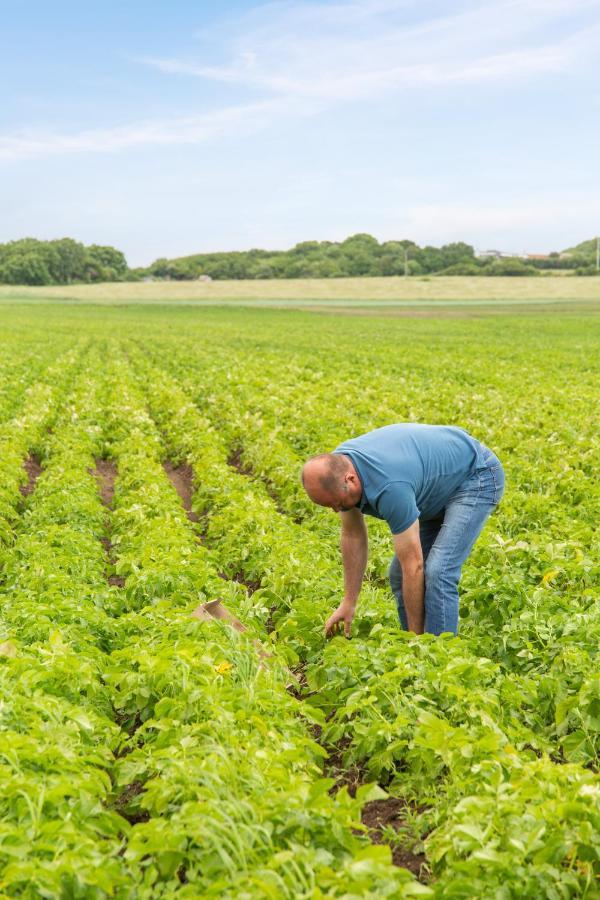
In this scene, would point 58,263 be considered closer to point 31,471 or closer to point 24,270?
point 24,270

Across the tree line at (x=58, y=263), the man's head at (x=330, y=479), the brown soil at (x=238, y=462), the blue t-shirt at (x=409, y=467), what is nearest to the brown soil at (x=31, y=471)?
the brown soil at (x=238, y=462)

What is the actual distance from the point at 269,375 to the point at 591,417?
9730mm

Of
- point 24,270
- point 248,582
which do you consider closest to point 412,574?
point 248,582

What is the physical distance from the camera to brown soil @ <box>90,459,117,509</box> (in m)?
11.9

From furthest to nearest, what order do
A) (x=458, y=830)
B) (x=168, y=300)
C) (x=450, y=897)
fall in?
(x=168, y=300) < (x=458, y=830) < (x=450, y=897)

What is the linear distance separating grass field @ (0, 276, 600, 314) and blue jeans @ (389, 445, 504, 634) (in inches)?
2602

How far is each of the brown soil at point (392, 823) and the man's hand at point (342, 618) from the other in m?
1.27

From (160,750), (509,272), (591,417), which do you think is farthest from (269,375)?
(509,272)

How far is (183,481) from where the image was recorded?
1299 centimetres

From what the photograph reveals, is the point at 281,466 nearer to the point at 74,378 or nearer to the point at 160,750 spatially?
the point at 160,750

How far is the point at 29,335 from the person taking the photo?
3922 centimetres

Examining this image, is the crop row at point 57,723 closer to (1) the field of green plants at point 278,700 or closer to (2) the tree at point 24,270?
(1) the field of green plants at point 278,700

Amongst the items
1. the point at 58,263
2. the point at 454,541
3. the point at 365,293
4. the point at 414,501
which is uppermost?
the point at 58,263

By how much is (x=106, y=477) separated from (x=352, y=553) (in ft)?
27.9
